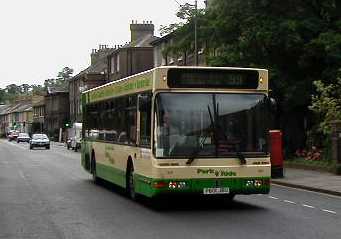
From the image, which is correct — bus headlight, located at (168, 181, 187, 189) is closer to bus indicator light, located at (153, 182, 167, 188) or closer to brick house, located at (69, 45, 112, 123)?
bus indicator light, located at (153, 182, 167, 188)

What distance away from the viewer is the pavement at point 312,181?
65.4ft

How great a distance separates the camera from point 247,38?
3175cm

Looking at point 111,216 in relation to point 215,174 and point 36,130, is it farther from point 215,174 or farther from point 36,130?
point 36,130

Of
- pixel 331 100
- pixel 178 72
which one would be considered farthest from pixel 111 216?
pixel 331 100

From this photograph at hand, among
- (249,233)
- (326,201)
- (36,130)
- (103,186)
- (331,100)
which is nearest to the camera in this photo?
(249,233)

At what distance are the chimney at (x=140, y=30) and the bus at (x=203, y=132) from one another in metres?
66.6

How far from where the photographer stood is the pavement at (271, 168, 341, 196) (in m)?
19.9

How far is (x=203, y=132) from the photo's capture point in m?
14.1

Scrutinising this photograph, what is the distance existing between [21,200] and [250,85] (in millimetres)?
6262

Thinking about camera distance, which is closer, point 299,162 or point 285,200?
point 285,200

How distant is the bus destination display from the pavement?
5.46 metres

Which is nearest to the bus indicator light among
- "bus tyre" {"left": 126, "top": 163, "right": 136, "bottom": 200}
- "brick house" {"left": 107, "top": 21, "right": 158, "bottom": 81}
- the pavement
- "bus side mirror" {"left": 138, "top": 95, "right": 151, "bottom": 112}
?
"bus side mirror" {"left": 138, "top": 95, "right": 151, "bottom": 112}

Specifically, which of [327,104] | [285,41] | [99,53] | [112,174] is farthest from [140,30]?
[112,174]

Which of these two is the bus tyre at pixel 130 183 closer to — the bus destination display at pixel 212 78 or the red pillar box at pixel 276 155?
the bus destination display at pixel 212 78
